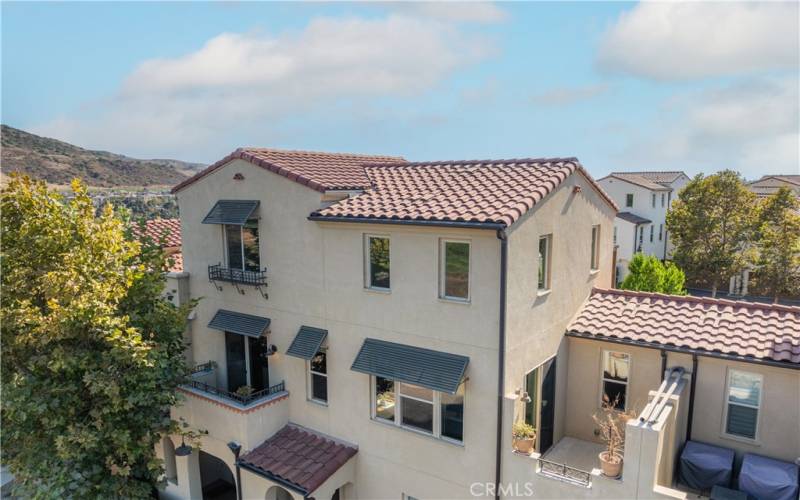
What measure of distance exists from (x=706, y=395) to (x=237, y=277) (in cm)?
1440

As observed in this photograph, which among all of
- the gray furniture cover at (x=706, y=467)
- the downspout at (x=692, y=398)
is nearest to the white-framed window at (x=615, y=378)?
the downspout at (x=692, y=398)

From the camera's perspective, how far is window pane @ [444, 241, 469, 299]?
39.8 ft

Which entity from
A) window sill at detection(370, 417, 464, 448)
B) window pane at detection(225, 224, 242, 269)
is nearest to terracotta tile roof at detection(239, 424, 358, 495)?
window sill at detection(370, 417, 464, 448)

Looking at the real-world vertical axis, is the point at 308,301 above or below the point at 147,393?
above

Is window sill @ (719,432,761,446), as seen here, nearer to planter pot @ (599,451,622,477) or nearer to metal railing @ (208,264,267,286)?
planter pot @ (599,451,622,477)

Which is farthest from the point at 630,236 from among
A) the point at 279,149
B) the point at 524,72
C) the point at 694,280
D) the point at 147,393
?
the point at 147,393

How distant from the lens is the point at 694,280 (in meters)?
42.3

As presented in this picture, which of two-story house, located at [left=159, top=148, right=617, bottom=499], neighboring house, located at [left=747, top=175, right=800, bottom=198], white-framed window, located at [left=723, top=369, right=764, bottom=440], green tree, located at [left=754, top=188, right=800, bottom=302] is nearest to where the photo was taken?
two-story house, located at [left=159, top=148, right=617, bottom=499]

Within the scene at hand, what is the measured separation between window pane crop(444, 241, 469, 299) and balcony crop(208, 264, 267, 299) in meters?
6.48

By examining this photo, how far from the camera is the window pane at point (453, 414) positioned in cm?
1246

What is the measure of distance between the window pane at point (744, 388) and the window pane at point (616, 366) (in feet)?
8.39

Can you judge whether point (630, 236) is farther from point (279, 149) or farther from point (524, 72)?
point (279, 149)

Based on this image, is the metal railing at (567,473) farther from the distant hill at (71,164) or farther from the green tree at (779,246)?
the distant hill at (71,164)

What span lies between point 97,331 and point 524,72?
14758mm
